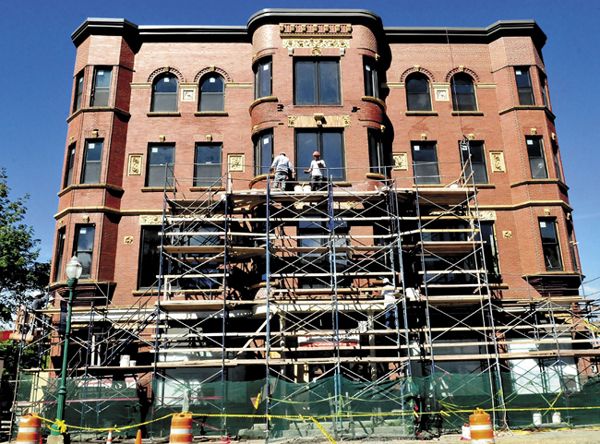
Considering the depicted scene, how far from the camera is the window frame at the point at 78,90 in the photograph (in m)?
24.1

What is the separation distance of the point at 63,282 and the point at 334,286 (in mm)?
10292

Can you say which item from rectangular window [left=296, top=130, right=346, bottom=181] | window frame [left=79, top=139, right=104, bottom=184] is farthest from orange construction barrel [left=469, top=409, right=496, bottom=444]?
window frame [left=79, top=139, right=104, bottom=184]

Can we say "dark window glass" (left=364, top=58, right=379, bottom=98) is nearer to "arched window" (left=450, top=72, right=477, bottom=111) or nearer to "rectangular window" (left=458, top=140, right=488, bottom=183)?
"arched window" (left=450, top=72, right=477, bottom=111)

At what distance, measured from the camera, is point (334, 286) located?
1870 cm

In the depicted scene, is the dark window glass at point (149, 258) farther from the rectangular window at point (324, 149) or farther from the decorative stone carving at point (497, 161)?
the decorative stone carving at point (497, 161)

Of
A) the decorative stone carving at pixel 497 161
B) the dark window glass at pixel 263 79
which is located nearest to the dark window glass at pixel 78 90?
the dark window glass at pixel 263 79

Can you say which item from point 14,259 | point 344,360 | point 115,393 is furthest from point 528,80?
point 14,259

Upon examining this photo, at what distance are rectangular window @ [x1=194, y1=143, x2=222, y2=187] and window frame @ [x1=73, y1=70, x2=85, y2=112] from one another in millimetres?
5695

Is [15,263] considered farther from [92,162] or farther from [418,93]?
[418,93]

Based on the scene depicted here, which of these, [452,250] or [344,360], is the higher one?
[452,250]

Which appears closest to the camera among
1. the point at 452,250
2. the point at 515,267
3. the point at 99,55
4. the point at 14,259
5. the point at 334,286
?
the point at 334,286

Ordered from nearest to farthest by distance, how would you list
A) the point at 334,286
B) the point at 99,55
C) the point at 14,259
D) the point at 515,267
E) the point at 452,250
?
the point at 334,286 → the point at 452,250 → the point at 515,267 → the point at 99,55 → the point at 14,259

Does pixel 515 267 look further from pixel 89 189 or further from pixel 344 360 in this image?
pixel 89 189

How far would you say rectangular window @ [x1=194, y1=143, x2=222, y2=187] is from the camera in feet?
75.2
